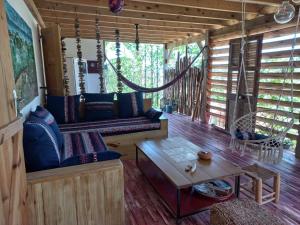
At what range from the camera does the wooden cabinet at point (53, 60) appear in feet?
11.2

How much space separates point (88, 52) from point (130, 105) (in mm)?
3965

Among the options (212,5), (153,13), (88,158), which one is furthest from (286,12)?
(153,13)

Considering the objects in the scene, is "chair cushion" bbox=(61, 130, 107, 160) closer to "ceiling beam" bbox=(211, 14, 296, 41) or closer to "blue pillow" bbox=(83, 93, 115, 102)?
"blue pillow" bbox=(83, 93, 115, 102)

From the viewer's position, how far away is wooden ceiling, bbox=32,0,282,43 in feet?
9.78

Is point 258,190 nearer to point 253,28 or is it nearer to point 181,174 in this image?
point 181,174

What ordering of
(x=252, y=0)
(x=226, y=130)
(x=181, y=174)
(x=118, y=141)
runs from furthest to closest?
(x=226, y=130) → (x=118, y=141) → (x=252, y=0) → (x=181, y=174)

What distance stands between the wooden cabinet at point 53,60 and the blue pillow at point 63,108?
1.11ft

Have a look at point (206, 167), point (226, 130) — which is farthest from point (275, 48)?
point (206, 167)

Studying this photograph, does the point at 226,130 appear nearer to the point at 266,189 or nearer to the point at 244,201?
the point at 266,189

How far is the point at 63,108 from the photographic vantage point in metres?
3.21

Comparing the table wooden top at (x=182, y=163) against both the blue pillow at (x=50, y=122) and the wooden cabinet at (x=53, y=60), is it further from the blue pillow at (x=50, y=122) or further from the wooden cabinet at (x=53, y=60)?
the wooden cabinet at (x=53, y=60)

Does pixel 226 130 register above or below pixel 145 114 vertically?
below

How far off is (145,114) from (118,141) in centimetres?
87

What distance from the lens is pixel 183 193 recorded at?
1942mm
